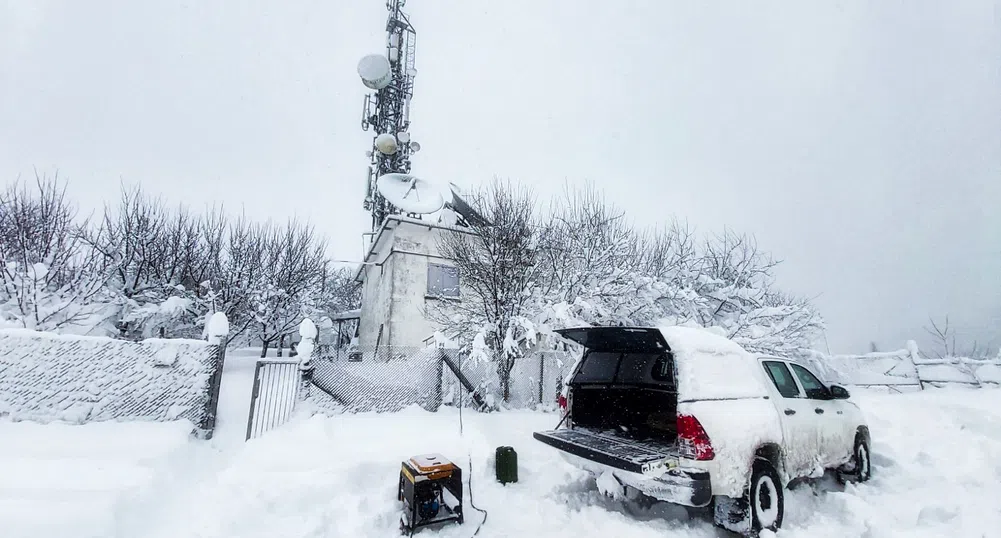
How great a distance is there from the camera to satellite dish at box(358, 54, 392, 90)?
21156mm

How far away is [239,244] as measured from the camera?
58.6ft

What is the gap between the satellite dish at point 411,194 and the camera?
50.8 ft

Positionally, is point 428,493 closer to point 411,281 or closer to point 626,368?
point 626,368

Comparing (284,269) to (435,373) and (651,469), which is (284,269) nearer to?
(435,373)

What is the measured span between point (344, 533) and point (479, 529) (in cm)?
124

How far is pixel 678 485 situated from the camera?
3521mm

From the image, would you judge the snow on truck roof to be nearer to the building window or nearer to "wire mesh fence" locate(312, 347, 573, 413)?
"wire mesh fence" locate(312, 347, 573, 413)

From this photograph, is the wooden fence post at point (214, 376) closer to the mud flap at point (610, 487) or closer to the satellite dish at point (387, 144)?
the mud flap at point (610, 487)

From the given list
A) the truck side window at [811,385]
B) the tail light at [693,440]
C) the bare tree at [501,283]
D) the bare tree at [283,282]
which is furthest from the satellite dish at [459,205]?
the tail light at [693,440]

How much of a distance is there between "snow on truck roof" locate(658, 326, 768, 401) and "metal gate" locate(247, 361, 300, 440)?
20.4 ft

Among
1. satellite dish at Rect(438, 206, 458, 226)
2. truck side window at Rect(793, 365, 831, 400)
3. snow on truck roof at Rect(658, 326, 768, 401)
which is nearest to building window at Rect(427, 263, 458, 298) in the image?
satellite dish at Rect(438, 206, 458, 226)

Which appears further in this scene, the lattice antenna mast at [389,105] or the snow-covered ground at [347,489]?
the lattice antenna mast at [389,105]

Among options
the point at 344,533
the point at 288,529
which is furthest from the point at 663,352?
the point at 288,529

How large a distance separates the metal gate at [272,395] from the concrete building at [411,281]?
6678 millimetres
